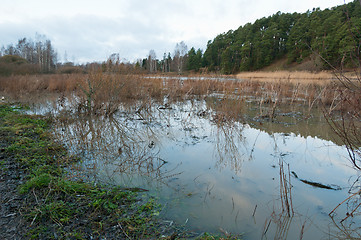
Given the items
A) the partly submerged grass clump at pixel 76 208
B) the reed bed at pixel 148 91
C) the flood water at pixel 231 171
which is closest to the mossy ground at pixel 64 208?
the partly submerged grass clump at pixel 76 208

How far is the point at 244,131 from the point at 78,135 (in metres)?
4.54

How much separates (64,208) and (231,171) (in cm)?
254

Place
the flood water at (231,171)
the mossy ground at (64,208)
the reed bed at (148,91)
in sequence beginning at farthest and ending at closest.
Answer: the reed bed at (148,91), the flood water at (231,171), the mossy ground at (64,208)

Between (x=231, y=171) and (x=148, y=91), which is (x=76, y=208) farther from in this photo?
(x=148, y=91)

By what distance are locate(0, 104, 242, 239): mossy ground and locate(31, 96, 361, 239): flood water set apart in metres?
0.23

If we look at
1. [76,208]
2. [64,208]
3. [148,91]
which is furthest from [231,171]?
[148,91]

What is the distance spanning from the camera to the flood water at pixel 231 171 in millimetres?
2293

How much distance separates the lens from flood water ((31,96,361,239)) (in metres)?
2.29

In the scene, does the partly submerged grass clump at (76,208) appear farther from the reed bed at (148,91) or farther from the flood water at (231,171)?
the reed bed at (148,91)

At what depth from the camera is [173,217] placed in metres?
2.31

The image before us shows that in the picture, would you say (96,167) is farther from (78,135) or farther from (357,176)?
(357,176)

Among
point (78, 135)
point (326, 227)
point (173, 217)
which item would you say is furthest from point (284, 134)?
point (78, 135)

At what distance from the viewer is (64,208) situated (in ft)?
7.45

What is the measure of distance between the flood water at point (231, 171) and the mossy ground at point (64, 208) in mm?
235
